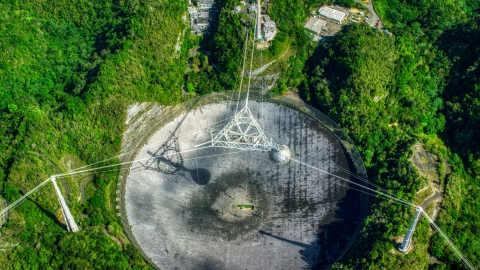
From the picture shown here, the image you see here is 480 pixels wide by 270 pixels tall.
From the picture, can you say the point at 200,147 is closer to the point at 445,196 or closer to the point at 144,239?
the point at 144,239

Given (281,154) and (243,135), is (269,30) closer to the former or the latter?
(243,135)

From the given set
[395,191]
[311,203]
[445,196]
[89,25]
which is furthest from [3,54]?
[445,196]

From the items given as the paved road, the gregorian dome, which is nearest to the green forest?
the paved road

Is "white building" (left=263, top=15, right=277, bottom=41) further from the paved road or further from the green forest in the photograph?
the paved road

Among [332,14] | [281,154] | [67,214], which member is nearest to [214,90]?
[281,154]

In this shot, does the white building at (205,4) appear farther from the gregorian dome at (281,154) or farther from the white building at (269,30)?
the gregorian dome at (281,154)

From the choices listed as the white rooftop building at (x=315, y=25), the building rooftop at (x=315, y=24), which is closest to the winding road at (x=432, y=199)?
the white rooftop building at (x=315, y=25)
